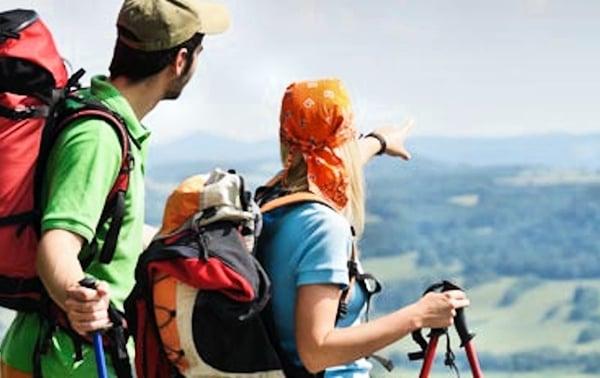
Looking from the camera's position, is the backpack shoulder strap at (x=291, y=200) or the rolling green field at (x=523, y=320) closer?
the backpack shoulder strap at (x=291, y=200)

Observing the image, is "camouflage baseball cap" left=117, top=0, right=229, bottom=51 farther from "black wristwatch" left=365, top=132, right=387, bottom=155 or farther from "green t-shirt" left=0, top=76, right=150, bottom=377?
"black wristwatch" left=365, top=132, right=387, bottom=155

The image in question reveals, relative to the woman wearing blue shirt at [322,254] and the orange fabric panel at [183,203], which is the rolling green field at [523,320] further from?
the orange fabric panel at [183,203]

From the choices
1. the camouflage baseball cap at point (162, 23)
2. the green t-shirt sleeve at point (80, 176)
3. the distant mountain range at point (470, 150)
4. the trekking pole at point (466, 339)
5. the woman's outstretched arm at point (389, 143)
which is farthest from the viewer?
the distant mountain range at point (470, 150)

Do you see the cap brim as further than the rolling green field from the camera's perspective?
No

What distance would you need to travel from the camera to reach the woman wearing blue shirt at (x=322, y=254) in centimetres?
332

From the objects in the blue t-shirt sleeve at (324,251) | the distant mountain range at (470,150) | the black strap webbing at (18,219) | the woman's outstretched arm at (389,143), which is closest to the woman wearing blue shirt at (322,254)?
the blue t-shirt sleeve at (324,251)

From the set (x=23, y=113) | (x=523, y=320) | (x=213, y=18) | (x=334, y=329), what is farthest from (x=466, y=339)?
(x=523, y=320)

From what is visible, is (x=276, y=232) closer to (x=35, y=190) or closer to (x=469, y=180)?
(x=35, y=190)

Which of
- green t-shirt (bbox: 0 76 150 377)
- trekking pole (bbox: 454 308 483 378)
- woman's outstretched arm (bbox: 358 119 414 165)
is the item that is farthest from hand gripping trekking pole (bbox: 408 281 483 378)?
woman's outstretched arm (bbox: 358 119 414 165)

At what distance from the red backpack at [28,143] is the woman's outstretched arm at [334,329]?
0.43 m

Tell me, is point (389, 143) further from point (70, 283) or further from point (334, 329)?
point (70, 283)

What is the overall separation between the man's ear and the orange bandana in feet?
0.89

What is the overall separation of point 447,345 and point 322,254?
1.12ft

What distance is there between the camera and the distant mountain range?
90.9 feet
